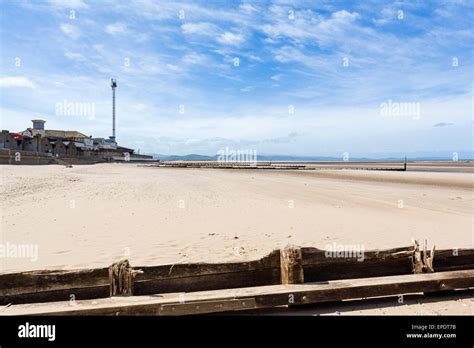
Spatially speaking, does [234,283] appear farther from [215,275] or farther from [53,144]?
[53,144]

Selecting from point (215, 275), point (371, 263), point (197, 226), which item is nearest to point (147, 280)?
point (215, 275)

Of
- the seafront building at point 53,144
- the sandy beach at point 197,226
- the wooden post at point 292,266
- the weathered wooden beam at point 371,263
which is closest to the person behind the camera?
the wooden post at point 292,266

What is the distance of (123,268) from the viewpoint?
407 cm

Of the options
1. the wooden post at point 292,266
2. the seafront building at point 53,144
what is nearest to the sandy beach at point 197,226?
the wooden post at point 292,266

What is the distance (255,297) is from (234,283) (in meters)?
0.45

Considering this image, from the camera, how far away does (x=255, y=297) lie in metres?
4.05

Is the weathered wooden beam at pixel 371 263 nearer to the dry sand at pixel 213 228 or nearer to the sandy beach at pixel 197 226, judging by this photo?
the dry sand at pixel 213 228

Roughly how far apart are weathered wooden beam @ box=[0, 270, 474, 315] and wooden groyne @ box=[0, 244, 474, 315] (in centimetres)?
1

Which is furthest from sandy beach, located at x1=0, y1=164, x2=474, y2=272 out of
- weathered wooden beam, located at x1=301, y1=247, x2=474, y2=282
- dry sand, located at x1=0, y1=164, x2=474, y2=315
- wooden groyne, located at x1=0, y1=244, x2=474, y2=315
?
weathered wooden beam, located at x1=301, y1=247, x2=474, y2=282

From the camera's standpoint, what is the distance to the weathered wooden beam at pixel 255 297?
372 cm
